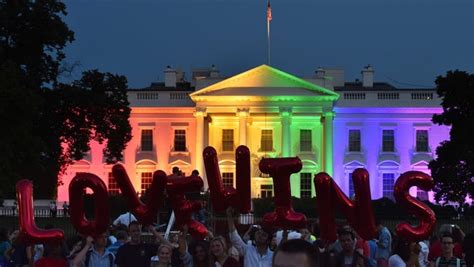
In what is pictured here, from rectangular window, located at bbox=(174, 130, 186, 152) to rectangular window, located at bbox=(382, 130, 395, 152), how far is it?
13280 mm

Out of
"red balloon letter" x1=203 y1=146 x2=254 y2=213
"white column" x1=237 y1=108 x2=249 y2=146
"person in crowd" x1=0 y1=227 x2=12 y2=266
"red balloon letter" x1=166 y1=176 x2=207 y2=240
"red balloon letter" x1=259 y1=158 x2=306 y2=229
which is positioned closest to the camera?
"red balloon letter" x1=259 y1=158 x2=306 y2=229

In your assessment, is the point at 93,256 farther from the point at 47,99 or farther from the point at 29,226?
the point at 47,99

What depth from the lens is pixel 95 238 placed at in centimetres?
989

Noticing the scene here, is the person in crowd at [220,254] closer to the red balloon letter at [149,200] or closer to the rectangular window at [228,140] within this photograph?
the red balloon letter at [149,200]

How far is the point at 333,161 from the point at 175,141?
10623mm

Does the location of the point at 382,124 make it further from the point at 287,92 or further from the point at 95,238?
the point at 95,238

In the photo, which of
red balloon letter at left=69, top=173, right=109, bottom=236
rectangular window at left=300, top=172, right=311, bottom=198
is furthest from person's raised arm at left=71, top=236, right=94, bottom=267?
rectangular window at left=300, top=172, right=311, bottom=198

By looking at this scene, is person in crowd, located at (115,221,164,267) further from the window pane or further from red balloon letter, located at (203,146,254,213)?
the window pane

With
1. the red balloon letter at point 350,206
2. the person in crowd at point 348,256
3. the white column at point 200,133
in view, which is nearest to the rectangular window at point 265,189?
the white column at point 200,133

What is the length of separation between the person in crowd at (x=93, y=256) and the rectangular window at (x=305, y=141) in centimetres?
4598

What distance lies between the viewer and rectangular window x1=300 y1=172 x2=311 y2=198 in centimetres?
5419

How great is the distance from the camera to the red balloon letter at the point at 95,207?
10055 mm

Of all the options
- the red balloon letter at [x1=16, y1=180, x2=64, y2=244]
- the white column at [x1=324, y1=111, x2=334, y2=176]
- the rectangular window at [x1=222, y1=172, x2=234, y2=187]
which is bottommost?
the red balloon letter at [x1=16, y1=180, x2=64, y2=244]

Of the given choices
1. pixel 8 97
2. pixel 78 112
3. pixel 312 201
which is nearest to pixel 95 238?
pixel 8 97
